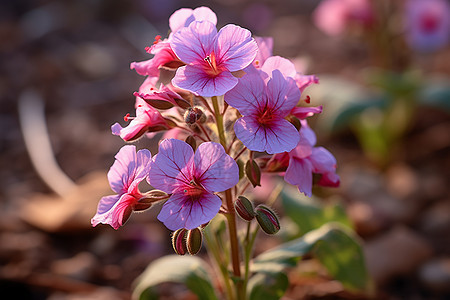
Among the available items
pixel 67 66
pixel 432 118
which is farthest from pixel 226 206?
pixel 67 66

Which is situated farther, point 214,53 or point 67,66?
point 67,66

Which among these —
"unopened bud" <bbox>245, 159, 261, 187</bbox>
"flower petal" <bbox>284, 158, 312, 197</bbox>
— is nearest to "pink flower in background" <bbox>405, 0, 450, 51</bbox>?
"flower petal" <bbox>284, 158, 312, 197</bbox>

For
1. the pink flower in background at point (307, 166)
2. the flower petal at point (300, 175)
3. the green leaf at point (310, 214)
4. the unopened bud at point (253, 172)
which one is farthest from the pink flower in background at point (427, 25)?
the unopened bud at point (253, 172)

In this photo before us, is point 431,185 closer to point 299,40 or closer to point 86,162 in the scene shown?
point 86,162

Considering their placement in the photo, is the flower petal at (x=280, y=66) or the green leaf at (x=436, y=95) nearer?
the flower petal at (x=280, y=66)

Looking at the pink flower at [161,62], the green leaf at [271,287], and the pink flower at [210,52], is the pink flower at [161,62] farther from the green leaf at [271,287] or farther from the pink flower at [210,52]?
the green leaf at [271,287]

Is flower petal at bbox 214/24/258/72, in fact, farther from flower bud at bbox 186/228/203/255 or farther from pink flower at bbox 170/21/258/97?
flower bud at bbox 186/228/203/255

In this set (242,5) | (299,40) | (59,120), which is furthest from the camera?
(242,5)
